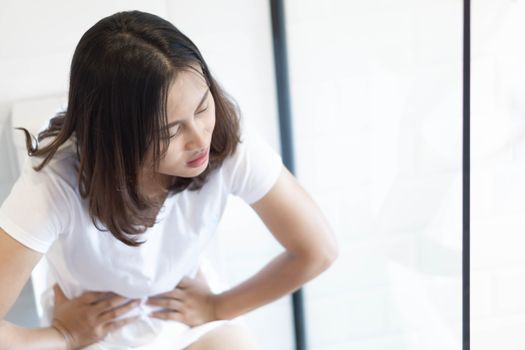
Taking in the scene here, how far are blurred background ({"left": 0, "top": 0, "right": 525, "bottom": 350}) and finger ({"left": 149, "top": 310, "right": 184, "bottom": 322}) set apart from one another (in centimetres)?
23

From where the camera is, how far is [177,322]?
1.17 metres

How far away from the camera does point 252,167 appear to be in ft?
3.50

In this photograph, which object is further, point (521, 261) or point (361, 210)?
point (361, 210)

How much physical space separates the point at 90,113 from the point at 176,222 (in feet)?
0.82

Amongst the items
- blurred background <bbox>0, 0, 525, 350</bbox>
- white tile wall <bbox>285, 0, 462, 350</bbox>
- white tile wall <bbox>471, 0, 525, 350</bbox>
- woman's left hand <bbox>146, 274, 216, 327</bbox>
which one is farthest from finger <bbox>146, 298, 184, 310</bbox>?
white tile wall <bbox>471, 0, 525, 350</bbox>

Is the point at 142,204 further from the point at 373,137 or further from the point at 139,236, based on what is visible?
the point at 373,137

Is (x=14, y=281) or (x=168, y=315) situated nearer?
(x=14, y=281)

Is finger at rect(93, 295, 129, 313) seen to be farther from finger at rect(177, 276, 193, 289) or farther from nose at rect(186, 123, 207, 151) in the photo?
nose at rect(186, 123, 207, 151)

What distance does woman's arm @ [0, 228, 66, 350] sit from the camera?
3.25 feet

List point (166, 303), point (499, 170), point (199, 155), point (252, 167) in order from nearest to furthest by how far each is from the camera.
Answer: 1. point (499, 170)
2. point (199, 155)
3. point (252, 167)
4. point (166, 303)

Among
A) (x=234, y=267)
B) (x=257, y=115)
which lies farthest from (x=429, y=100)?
(x=234, y=267)

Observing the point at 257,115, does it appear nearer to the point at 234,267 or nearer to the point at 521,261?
the point at 234,267

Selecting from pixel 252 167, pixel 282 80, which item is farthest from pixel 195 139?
pixel 282 80

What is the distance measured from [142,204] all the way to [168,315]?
210mm
